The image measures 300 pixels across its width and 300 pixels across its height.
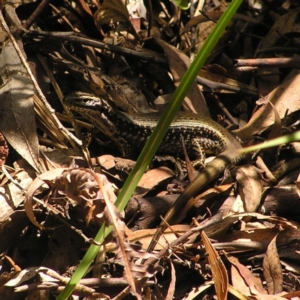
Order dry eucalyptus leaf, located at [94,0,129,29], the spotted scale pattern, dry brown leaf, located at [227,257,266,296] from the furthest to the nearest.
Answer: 1. dry eucalyptus leaf, located at [94,0,129,29]
2. the spotted scale pattern
3. dry brown leaf, located at [227,257,266,296]

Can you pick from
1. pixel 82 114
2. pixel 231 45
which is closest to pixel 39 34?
pixel 82 114

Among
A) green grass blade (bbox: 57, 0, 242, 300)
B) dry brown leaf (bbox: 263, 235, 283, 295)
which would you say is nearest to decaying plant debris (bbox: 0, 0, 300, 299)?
dry brown leaf (bbox: 263, 235, 283, 295)

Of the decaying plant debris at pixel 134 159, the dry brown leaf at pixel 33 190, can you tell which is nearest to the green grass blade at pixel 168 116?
the decaying plant debris at pixel 134 159

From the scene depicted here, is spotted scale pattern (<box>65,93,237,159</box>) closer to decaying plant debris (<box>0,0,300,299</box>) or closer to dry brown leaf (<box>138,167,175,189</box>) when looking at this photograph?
decaying plant debris (<box>0,0,300,299</box>)

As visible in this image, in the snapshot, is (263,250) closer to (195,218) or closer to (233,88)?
(195,218)

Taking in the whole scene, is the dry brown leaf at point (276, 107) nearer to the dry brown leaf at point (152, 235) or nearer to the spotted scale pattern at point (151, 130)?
the spotted scale pattern at point (151, 130)

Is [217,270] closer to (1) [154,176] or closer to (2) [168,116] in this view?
(1) [154,176]

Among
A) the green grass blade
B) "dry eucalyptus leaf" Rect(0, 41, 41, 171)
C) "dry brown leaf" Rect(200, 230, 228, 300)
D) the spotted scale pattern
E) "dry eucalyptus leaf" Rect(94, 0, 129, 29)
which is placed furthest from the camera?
"dry eucalyptus leaf" Rect(94, 0, 129, 29)

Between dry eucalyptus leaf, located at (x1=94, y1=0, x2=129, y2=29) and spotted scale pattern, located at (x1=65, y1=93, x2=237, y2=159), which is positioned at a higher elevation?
dry eucalyptus leaf, located at (x1=94, y1=0, x2=129, y2=29)

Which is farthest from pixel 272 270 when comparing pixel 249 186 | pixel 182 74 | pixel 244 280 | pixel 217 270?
pixel 182 74
